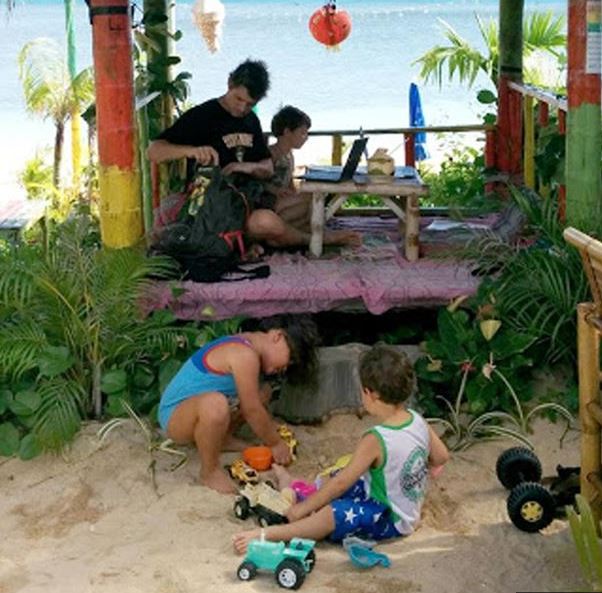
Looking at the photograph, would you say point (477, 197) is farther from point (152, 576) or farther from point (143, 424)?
point (152, 576)

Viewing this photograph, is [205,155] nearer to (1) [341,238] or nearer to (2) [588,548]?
(1) [341,238]

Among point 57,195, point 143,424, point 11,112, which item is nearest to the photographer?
point 143,424

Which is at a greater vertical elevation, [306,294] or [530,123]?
[530,123]

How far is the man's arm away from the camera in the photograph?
7688mm

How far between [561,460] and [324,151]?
61.4ft

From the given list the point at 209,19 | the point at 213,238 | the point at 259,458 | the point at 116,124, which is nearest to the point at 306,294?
the point at 213,238

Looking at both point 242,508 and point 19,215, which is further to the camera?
point 19,215

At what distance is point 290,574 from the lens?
512cm

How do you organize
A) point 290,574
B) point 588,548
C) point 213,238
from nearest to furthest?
point 588,548 < point 290,574 < point 213,238

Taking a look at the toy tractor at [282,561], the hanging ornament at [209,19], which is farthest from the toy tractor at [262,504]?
the hanging ornament at [209,19]

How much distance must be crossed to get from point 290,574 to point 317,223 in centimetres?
299

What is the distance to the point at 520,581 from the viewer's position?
17.1 feet

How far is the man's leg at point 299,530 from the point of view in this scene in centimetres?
545

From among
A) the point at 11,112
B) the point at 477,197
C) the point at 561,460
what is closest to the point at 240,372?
the point at 561,460
